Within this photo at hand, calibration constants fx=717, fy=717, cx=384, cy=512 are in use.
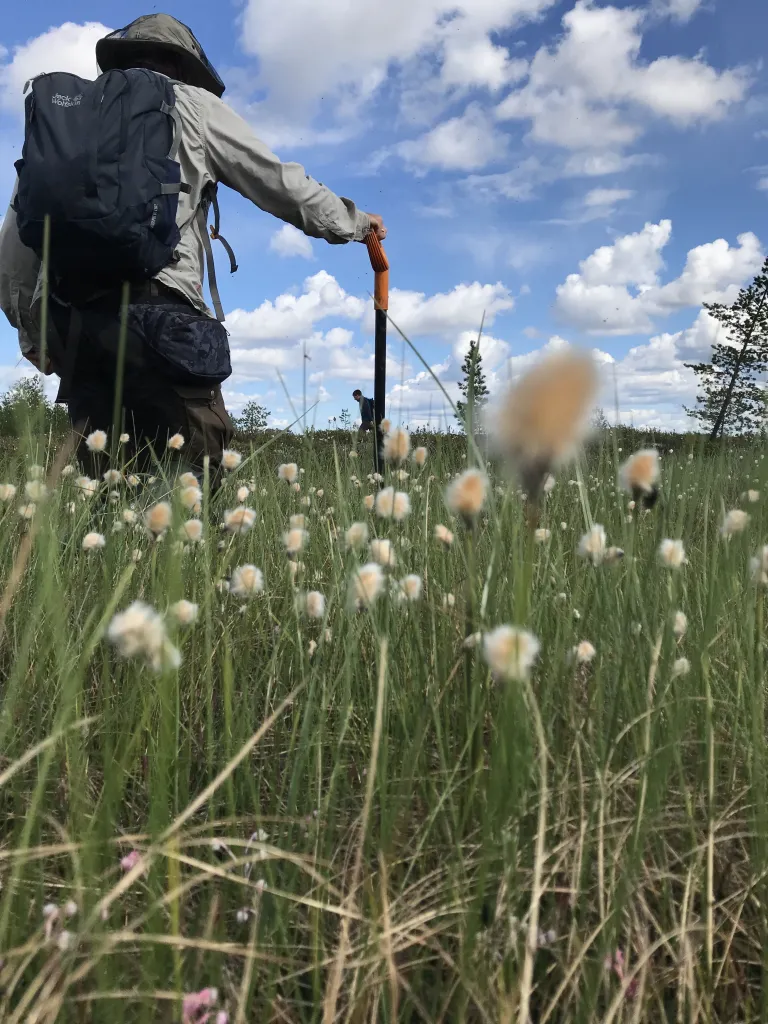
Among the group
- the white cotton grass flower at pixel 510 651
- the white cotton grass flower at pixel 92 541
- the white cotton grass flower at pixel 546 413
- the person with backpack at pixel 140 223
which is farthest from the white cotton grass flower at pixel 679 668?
the person with backpack at pixel 140 223

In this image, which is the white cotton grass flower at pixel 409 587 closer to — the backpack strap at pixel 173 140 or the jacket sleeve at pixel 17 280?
the backpack strap at pixel 173 140

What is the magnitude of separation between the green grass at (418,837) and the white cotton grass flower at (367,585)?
0.05 m

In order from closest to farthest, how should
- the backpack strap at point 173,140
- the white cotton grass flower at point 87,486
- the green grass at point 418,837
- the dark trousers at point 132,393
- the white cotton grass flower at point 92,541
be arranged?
the green grass at point 418,837 → the white cotton grass flower at point 92,541 → the white cotton grass flower at point 87,486 → the backpack strap at point 173,140 → the dark trousers at point 132,393

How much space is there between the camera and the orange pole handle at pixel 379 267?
4152mm

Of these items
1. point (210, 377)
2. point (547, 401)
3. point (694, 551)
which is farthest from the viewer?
point (210, 377)

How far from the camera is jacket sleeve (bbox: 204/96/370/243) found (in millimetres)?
3512

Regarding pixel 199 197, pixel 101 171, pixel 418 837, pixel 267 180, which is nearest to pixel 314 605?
pixel 418 837

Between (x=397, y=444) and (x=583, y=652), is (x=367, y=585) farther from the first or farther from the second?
(x=583, y=652)

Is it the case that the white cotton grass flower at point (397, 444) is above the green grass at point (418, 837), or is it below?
above

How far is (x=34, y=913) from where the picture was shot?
3.56 feet

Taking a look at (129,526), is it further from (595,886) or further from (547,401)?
(547,401)

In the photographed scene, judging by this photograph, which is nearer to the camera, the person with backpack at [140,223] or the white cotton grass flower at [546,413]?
the white cotton grass flower at [546,413]

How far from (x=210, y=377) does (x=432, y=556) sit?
177 cm

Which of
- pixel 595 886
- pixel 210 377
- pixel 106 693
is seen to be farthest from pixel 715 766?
pixel 210 377
